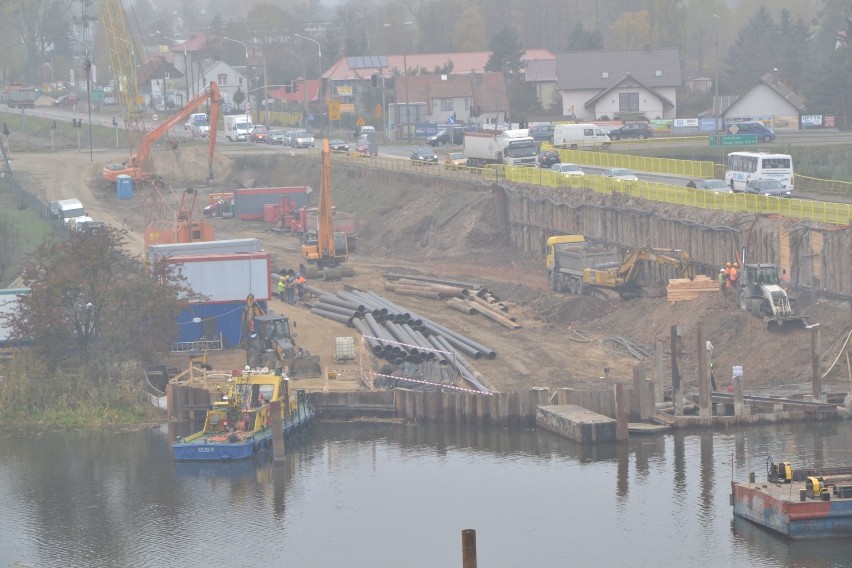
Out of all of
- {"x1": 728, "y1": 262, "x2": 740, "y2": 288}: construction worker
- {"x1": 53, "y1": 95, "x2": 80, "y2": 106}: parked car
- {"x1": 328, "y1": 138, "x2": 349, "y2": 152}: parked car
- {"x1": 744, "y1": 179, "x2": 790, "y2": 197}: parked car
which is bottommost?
{"x1": 728, "y1": 262, "x2": 740, "y2": 288}: construction worker

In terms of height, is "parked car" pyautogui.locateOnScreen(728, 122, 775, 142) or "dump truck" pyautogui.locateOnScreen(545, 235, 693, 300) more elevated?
"parked car" pyautogui.locateOnScreen(728, 122, 775, 142)

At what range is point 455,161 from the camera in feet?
325

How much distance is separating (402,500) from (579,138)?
64045mm

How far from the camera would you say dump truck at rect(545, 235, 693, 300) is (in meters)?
63.4

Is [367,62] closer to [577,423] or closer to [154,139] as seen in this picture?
[154,139]

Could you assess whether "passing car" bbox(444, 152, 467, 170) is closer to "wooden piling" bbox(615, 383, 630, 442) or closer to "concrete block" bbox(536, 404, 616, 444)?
"concrete block" bbox(536, 404, 616, 444)

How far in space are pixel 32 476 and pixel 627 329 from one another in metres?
26.8

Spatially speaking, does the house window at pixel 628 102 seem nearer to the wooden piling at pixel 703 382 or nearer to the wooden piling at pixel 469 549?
the wooden piling at pixel 703 382

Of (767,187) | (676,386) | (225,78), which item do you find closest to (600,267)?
(767,187)

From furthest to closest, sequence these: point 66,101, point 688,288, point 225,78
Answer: point 66,101, point 225,78, point 688,288

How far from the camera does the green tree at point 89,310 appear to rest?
2077 inches

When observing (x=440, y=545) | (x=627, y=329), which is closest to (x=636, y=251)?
(x=627, y=329)

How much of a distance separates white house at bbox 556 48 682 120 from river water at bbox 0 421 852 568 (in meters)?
81.8

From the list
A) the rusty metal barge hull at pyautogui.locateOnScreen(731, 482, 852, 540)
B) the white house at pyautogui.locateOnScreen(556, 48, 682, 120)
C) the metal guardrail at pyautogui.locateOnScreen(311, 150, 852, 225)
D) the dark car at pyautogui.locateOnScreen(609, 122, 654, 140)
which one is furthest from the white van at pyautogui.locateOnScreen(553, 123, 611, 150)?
the rusty metal barge hull at pyautogui.locateOnScreen(731, 482, 852, 540)
